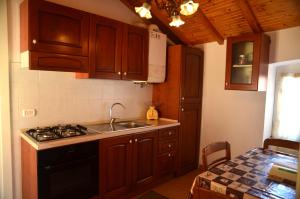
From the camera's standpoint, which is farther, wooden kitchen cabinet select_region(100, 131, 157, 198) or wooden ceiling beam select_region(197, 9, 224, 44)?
wooden ceiling beam select_region(197, 9, 224, 44)

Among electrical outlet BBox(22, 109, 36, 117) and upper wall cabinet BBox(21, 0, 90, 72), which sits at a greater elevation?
upper wall cabinet BBox(21, 0, 90, 72)

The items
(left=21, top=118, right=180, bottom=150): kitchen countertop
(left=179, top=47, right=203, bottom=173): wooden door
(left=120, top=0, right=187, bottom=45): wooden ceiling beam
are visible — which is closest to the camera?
(left=21, top=118, right=180, bottom=150): kitchen countertop

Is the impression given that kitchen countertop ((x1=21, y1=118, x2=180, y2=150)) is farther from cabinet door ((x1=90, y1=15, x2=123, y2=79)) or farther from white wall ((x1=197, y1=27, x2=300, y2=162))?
white wall ((x1=197, y1=27, x2=300, y2=162))

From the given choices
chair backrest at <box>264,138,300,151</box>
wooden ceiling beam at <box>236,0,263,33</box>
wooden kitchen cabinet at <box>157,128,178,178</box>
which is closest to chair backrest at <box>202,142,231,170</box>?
chair backrest at <box>264,138,300,151</box>

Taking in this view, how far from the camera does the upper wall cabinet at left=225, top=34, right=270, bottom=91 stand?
94.1 inches

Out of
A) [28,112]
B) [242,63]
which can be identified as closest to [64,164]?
[28,112]

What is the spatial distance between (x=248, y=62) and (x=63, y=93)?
2.31 meters

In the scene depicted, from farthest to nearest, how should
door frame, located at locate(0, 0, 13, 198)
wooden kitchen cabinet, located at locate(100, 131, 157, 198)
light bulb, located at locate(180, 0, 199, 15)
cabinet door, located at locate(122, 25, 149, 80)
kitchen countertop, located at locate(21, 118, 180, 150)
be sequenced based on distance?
cabinet door, located at locate(122, 25, 149, 80), wooden kitchen cabinet, located at locate(100, 131, 157, 198), door frame, located at locate(0, 0, 13, 198), kitchen countertop, located at locate(21, 118, 180, 150), light bulb, located at locate(180, 0, 199, 15)

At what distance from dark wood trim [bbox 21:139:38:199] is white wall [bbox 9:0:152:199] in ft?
0.34

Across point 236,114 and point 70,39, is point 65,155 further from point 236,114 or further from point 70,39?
point 236,114

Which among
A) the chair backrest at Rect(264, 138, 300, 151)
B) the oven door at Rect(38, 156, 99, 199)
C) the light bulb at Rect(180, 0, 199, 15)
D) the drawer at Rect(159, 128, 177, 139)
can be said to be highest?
the light bulb at Rect(180, 0, 199, 15)

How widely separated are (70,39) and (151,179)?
2.00 meters

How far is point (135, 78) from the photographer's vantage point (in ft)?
8.75

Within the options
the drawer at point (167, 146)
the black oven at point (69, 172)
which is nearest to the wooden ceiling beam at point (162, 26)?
the drawer at point (167, 146)
